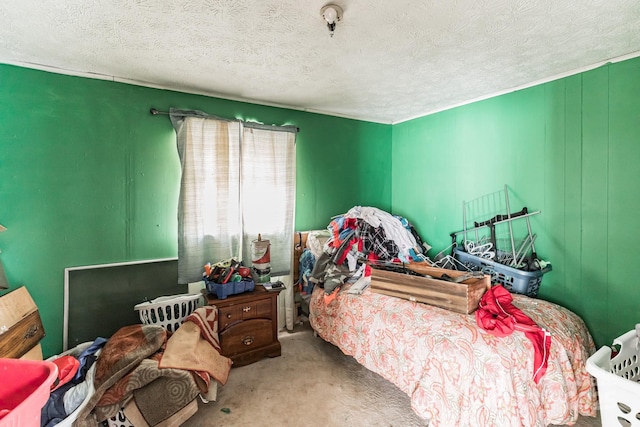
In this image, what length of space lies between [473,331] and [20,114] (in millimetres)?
3583

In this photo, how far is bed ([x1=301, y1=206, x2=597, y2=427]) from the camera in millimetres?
1554

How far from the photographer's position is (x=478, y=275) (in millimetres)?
2219

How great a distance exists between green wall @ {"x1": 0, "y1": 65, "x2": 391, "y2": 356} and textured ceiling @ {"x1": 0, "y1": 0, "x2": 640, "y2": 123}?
19 cm

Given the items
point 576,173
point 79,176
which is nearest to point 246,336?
point 79,176

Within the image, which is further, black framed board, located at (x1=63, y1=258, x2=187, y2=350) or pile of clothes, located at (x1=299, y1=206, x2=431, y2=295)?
pile of clothes, located at (x1=299, y1=206, x2=431, y2=295)

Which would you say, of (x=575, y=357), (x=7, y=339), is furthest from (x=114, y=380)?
(x=575, y=357)

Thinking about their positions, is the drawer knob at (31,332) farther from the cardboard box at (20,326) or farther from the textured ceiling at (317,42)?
the textured ceiling at (317,42)

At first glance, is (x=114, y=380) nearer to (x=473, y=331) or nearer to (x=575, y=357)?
(x=473, y=331)

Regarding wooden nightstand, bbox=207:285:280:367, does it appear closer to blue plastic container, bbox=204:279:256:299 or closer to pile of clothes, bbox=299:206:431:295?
blue plastic container, bbox=204:279:256:299

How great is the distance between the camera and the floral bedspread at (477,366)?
1553 millimetres

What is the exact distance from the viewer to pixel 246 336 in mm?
2605

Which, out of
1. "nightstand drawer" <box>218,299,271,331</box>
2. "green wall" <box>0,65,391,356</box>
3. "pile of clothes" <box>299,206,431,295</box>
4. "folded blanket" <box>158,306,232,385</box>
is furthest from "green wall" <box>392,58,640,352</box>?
"folded blanket" <box>158,306,232,385</box>

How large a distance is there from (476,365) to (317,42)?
7.21ft

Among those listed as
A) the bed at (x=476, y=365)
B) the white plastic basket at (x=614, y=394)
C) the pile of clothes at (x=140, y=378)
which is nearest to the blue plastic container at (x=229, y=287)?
the pile of clothes at (x=140, y=378)
